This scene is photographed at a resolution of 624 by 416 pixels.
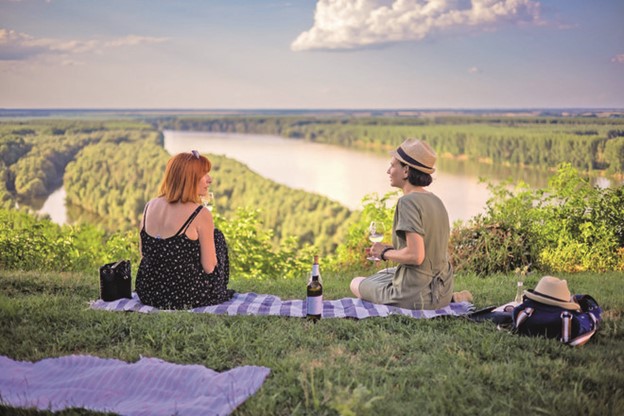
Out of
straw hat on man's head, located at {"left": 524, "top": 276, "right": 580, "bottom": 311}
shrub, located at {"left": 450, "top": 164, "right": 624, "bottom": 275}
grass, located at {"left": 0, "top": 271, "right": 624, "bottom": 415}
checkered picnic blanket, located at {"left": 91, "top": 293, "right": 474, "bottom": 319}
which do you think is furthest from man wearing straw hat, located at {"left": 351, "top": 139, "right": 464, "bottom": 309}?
shrub, located at {"left": 450, "top": 164, "right": 624, "bottom": 275}

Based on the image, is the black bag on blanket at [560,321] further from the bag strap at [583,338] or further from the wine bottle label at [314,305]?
the wine bottle label at [314,305]

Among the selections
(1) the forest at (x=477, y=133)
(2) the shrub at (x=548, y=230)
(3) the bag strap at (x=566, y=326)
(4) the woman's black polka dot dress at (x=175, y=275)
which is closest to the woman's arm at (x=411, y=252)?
(3) the bag strap at (x=566, y=326)

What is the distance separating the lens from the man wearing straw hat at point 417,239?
5156mm

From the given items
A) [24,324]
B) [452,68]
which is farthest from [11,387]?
[452,68]

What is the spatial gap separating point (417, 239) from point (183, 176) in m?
2.08

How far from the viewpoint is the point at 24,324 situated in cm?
496

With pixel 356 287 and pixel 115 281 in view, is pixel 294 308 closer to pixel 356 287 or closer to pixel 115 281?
pixel 356 287

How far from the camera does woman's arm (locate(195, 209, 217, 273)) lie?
17.7 feet

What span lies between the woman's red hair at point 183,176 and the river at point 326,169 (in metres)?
8.45

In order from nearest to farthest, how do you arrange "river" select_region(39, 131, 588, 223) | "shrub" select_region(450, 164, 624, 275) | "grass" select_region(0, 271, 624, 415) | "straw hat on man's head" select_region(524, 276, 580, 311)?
"grass" select_region(0, 271, 624, 415)
"straw hat on man's head" select_region(524, 276, 580, 311)
"shrub" select_region(450, 164, 624, 275)
"river" select_region(39, 131, 588, 223)

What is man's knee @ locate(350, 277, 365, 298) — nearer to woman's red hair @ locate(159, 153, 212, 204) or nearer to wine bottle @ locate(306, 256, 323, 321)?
wine bottle @ locate(306, 256, 323, 321)

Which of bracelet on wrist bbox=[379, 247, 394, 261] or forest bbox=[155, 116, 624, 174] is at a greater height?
forest bbox=[155, 116, 624, 174]

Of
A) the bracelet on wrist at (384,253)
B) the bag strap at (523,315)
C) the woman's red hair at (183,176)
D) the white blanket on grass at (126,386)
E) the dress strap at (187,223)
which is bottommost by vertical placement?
the white blanket on grass at (126,386)

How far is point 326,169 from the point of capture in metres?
20.1
